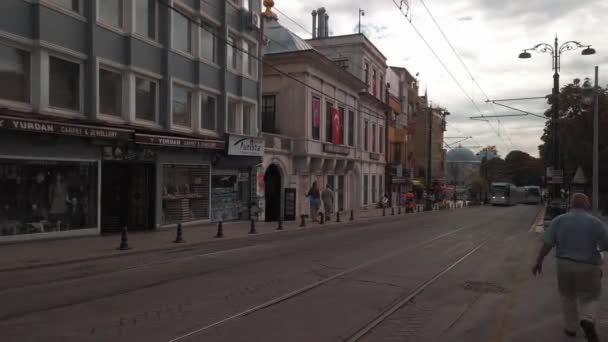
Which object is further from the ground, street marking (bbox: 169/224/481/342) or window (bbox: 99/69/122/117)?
window (bbox: 99/69/122/117)

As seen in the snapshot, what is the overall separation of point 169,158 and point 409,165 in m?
41.2

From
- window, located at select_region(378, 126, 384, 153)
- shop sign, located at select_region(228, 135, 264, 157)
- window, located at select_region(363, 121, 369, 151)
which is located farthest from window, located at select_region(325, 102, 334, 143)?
window, located at select_region(378, 126, 384, 153)

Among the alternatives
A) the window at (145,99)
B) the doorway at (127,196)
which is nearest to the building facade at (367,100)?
the window at (145,99)

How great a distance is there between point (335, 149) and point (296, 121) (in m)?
4.51

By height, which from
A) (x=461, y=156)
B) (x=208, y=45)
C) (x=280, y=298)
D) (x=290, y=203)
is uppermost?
(x=208, y=45)

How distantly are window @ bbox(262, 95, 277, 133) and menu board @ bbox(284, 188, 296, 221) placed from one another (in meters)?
5.46

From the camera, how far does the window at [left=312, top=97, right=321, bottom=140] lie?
31.1 metres

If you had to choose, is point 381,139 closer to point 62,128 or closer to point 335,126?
point 335,126

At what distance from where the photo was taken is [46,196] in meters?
14.9

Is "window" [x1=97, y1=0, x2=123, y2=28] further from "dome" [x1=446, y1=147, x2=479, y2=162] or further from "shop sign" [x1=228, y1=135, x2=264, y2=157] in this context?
"dome" [x1=446, y1=147, x2=479, y2=162]

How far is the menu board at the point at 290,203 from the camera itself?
26.5 metres

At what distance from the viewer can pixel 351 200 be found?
134ft

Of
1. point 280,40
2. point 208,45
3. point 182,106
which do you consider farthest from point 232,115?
point 280,40

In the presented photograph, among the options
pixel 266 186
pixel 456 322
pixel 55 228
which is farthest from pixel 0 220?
pixel 266 186
